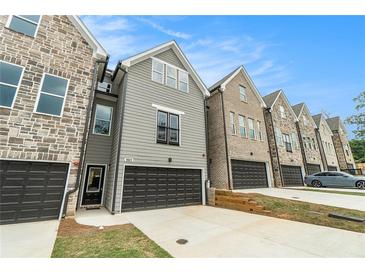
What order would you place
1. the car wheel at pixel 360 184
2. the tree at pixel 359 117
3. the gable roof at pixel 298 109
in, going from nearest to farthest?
the car wheel at pixel 360 184, the gable roof at pixel 298 109, the tree at pixel 359 117

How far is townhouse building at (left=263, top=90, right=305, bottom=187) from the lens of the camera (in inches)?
695

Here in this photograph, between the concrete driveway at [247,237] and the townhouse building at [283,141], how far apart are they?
1152cm

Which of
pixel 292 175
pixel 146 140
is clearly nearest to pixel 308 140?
pixel 292 175

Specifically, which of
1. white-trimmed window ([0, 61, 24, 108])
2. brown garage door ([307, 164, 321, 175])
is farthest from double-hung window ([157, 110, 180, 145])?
brown garage door ([307, 164, 321, 175])

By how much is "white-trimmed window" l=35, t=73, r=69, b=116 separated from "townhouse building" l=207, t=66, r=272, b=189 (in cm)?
1078

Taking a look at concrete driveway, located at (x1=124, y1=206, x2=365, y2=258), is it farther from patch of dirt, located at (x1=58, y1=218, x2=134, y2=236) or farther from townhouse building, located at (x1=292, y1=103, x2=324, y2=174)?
townhouse building, located at (x1=292, y1=103, x2=324, y2=174)

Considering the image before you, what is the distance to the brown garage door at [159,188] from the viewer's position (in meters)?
9.38

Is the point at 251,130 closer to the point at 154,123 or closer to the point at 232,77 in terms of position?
the point at 232,77

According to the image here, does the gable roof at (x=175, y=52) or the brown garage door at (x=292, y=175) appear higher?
the gable roof at (x=175, y=52)

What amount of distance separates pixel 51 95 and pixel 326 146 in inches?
1282

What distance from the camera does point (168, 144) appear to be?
1112 centimetres

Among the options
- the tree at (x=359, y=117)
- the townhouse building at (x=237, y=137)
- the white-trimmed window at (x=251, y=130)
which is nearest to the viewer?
the townhouse building at (x=237, y=137)

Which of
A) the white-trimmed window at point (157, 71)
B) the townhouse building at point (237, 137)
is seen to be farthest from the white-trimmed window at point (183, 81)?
the townhouse building at point (237, 137)

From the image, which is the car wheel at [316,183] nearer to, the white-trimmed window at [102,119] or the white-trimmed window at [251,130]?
the white-trimmed window at [251,130]
